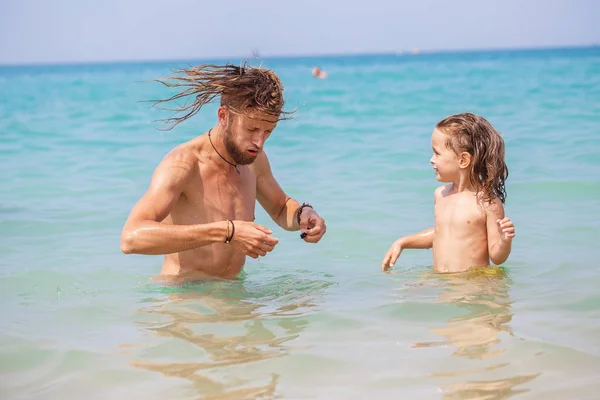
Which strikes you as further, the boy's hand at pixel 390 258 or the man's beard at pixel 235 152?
the boy's hand at pixel 390 258

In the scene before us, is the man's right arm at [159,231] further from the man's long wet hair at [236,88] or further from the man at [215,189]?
the man's long wet hair at [236,88]

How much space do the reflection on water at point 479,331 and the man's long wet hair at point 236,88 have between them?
131 cm

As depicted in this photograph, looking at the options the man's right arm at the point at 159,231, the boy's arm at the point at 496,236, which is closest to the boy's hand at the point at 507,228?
the boy's arm at the point at 496,236

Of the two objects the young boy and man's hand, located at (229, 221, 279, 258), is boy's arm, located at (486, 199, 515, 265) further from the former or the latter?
man's hand, located at (229, 221, 279, 258)

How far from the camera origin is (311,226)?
471 cm

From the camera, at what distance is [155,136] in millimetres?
15375

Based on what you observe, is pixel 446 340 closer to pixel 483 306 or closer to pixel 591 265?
pixel 483 306

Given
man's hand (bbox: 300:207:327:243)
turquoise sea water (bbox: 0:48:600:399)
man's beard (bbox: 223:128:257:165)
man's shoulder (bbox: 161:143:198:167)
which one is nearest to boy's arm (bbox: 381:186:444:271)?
turquoise sea water (bbox: 0:48:600:399)

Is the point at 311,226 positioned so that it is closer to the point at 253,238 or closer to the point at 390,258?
the point at 390,258

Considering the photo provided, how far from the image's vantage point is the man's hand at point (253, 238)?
392 cm

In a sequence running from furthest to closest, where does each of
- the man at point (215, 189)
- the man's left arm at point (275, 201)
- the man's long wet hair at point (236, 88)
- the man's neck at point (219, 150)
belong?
the man's left arm at point (275, 201)
the man's neck at point (219, 150)
the man's long wet hair at point (236, 88)
the man at point (215, 189)

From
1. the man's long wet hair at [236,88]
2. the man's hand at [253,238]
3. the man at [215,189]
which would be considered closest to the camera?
the man's hand at [253,238]

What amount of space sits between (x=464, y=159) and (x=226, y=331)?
1.78 m

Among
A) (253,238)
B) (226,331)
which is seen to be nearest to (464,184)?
(253,238)
